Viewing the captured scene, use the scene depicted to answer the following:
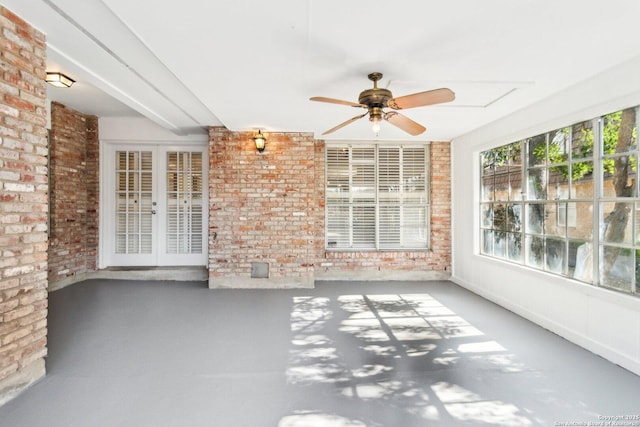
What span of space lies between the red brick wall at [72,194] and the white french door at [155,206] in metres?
0.28

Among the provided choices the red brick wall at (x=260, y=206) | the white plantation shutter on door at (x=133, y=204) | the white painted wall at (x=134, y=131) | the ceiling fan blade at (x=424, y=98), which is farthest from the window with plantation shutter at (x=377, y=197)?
the white plantation shutter on door at (x=133, y=204)

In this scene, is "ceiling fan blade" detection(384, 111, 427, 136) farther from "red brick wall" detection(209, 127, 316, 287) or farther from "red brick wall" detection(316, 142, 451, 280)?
"red brick wall" detection(316, 142, 451, 280)

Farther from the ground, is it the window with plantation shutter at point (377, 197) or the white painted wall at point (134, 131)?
the white painted wall at point (134, 131)

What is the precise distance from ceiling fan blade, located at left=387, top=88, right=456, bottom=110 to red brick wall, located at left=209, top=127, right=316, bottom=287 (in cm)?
272

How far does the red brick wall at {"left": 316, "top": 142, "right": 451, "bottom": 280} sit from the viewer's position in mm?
6039

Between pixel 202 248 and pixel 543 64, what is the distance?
5.86 m

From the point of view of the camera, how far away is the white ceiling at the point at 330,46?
2.12 meters

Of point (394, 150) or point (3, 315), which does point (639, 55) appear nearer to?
point (394, 150)

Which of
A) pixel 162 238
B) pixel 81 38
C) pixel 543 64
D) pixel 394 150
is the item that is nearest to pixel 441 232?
pixel 394 150

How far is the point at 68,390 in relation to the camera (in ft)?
7.70

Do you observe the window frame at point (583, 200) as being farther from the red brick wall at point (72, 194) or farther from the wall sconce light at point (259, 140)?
the red brick wall at point (72, 194)

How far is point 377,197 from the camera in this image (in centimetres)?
617

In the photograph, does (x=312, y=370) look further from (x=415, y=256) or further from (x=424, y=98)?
(x=415, y=256)

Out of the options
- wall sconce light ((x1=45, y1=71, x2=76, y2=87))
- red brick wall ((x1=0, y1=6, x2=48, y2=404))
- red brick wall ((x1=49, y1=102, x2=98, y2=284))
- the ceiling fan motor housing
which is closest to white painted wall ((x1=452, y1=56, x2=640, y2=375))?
the ceiling fan motor housing
